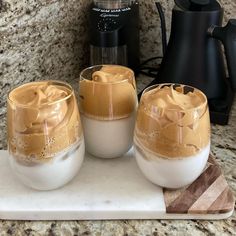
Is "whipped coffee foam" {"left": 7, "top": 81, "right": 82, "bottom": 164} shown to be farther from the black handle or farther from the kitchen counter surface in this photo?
the black handle

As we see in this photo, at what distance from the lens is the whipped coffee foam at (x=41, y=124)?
1.62 ft

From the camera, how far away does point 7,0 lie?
71 centimetres

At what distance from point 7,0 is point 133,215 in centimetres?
44

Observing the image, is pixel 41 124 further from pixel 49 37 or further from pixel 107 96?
pixel 49 37

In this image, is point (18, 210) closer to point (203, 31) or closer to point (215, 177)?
→ point (215, 177)

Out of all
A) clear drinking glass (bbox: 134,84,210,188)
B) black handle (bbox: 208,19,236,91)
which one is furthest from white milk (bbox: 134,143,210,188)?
black handle (bbox: 208,19,236,91)

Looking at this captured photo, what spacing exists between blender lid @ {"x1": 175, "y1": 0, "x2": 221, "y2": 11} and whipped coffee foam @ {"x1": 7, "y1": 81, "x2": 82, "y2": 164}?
0.33m

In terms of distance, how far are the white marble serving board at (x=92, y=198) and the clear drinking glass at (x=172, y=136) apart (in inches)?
1.2

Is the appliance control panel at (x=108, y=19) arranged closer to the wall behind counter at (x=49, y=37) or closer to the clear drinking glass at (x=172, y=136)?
the wall behind counter at (x=49, y=37)

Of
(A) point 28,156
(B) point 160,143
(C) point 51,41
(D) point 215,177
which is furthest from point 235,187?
(C) point 51,41

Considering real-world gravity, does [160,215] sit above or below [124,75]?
below

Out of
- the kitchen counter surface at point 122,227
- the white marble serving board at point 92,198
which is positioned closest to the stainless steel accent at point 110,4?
Answer: the white marble serving board at point 92,198

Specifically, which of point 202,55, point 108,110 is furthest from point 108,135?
point 202,55

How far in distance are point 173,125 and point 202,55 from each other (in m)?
0.30
